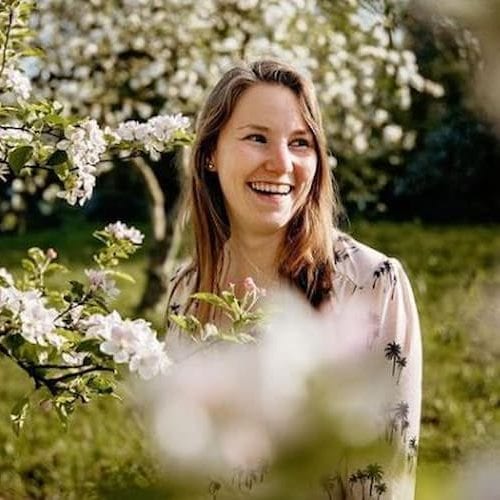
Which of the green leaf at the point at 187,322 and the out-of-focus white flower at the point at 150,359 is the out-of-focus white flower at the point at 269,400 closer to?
the out-of-focus white flower at the point at 150,359

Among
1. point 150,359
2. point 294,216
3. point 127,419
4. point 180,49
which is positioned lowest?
point 150,359

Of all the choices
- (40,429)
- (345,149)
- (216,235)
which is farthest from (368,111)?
(216,235)

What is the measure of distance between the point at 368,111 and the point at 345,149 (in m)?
0.30

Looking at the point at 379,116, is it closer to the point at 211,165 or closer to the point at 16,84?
the point at 211,165

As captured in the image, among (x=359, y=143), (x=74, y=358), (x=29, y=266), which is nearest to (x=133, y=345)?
(x=74, y=358)

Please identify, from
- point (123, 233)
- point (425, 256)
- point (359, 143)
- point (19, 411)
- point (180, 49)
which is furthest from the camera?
point (425, 256)

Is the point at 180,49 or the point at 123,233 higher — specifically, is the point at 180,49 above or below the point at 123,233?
above

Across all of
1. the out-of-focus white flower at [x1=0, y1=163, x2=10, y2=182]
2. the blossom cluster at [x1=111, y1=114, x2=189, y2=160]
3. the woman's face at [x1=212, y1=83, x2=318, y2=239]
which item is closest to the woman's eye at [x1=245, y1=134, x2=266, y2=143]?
the woman's face at [x1=212, y1=83, x2=318, y2=239]

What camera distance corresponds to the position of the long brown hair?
80.4 inches

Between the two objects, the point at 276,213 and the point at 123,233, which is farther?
the point at 123,233

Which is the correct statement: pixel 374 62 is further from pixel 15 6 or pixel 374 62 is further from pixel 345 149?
pixel 15 6

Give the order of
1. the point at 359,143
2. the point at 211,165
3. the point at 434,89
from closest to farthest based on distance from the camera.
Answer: the point at 211,165 < the point at 434,89 < the point at 359,143

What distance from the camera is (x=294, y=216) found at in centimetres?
209

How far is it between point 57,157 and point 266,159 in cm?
33
